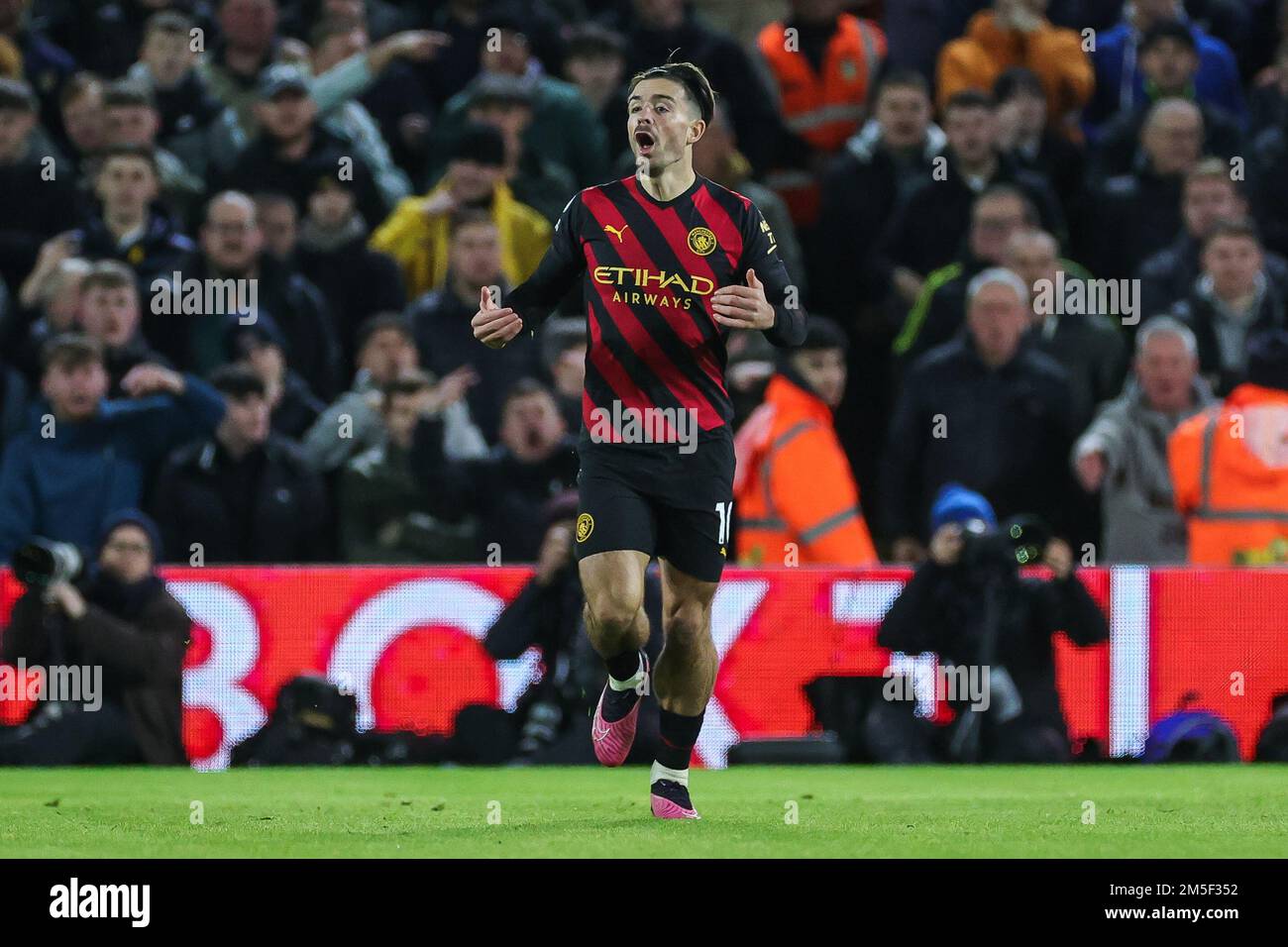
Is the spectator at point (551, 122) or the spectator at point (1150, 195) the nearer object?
the spectator at point (1150, 195)

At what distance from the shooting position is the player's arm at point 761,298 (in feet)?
25.0

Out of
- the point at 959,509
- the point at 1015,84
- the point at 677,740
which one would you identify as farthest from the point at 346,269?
the point at 677,740

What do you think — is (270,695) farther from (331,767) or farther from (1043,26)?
(1043,26)

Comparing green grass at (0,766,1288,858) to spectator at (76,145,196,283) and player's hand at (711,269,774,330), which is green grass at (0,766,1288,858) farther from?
spectator at (76,145,196,283)

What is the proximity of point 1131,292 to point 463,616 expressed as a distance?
15.7ft

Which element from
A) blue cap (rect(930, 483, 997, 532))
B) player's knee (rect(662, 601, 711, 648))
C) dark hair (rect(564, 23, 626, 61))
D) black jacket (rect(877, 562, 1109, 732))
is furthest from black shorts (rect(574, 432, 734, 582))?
dark hair (rect(564, 23, 626, 61))

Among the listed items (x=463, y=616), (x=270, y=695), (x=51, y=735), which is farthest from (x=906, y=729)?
(x=51, y=735)

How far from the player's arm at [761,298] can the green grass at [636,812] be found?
1.69 meters

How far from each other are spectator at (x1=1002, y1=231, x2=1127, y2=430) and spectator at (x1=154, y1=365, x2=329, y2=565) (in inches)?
169

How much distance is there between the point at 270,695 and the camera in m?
11.9

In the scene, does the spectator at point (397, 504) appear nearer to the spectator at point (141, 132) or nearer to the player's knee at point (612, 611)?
the spectator at point (141, 132)

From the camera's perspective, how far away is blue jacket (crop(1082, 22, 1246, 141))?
1540 centimetres

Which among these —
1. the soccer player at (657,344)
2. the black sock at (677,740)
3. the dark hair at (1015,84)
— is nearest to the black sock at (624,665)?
the soccer player at (657,344)

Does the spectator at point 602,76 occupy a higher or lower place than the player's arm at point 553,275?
higher
